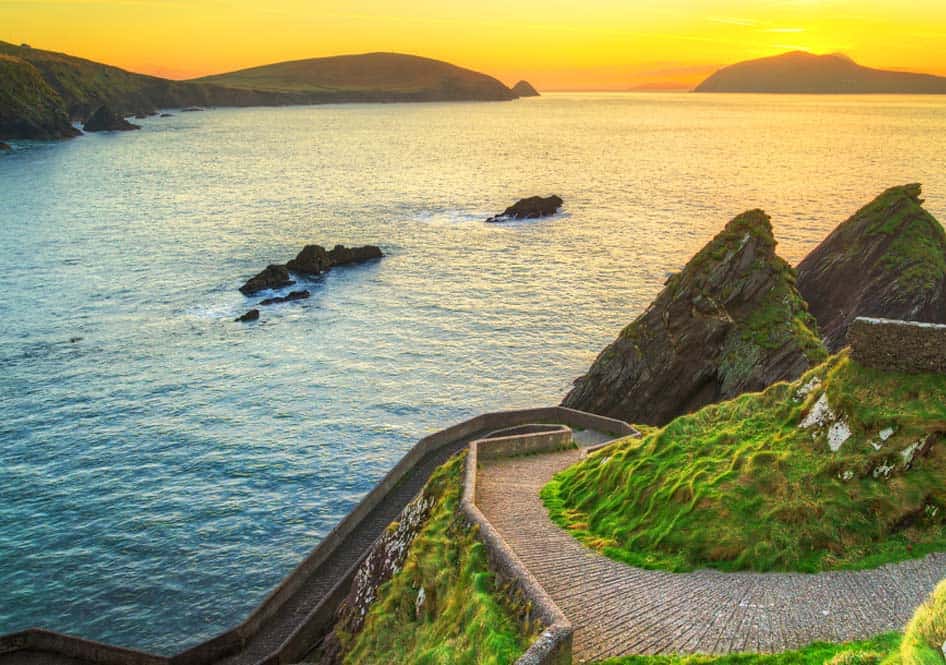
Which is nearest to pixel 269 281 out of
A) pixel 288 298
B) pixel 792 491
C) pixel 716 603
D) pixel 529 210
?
pixel 288 298

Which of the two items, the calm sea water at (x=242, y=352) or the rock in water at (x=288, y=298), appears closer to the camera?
the calm sea water at (x=242, y=352)

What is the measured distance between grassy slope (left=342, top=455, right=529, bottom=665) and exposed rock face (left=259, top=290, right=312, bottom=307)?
164 feet

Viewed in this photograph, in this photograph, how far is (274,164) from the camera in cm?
18150

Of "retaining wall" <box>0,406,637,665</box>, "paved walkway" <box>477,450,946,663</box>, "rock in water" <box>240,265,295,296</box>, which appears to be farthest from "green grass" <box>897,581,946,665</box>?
"rock in water" <box>240,265,295,296</box>

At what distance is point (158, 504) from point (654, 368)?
1091 inches

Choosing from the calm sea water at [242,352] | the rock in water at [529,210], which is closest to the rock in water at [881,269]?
the calm sea water at [242,352]

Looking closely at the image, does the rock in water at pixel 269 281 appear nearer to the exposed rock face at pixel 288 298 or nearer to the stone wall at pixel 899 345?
the exposed rock face at pixel 288 298

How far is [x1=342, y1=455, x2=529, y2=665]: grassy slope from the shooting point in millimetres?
17969

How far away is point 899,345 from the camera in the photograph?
22984mm

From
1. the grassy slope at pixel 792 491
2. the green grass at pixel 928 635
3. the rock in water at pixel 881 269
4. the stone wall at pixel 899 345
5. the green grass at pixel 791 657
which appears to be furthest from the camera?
the rock in water at pixel 881 269

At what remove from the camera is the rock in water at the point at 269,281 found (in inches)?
3007

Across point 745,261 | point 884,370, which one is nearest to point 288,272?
point 745,261

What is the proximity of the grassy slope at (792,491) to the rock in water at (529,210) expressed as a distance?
90.1 m

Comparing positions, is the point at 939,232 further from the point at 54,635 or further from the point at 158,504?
the point at 54,635
